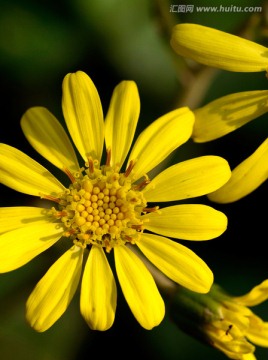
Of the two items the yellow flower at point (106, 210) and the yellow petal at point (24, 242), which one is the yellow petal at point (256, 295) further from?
the yellow petal at point (24, 242)

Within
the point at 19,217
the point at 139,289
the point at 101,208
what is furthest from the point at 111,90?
the point at 139,289

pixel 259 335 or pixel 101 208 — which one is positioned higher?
pixel 101 208

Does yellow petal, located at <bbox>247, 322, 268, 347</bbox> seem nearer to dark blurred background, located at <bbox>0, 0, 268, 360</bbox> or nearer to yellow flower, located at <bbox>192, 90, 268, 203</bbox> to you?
yellow flower, located at <bbox>192, 90, 268, 203</bbox>

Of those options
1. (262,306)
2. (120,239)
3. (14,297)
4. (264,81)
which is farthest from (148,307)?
(264,81)

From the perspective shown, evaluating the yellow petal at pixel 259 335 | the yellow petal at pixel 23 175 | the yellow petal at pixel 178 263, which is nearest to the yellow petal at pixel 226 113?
the yellow petal at pixel 178 263

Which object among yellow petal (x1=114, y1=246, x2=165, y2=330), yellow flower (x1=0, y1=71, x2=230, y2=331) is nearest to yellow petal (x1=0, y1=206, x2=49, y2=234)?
yellow flower (x1=0, y1=71, x2=230, y2=331)

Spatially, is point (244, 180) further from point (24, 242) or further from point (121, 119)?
point (24, 242)

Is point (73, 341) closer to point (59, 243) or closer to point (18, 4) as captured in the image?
point (59, 243)

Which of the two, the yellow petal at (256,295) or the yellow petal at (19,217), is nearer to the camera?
the yellow petal at (19,217)
